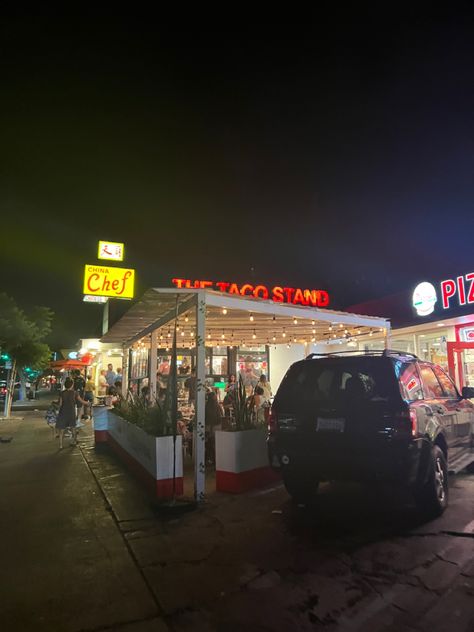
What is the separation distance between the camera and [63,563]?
12.9ft

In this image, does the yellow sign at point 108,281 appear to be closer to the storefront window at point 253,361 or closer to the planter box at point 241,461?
the storefront window at point 253,361

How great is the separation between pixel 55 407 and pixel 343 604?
1285 centimetres

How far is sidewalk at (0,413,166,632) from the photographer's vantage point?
3.03 m

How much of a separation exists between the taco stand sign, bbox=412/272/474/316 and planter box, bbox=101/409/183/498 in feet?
30.4

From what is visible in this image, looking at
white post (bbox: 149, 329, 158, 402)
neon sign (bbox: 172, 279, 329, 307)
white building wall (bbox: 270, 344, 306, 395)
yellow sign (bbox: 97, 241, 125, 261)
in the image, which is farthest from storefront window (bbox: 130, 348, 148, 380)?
yellow sign (bbox: 97, 241, 125, 261)

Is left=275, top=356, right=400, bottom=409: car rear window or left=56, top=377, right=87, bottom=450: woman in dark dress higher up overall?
left=275, top=356, right=400, bottom=409: car rear window

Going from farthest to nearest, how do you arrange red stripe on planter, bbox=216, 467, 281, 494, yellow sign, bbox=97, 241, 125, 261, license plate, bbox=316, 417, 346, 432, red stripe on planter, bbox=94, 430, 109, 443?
yellow sign, bbox=97, 241, 125, 261 → red stripe on planter, bbox=94, 430, 109, 443 → red stripe on planter, bbox=216, 467, 281, 494 → license plate, bbox=316, 417, 346, 432

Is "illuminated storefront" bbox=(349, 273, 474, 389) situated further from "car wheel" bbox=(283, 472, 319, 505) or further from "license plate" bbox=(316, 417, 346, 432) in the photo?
"license plate" bbox=(316, 417, 346, 432)

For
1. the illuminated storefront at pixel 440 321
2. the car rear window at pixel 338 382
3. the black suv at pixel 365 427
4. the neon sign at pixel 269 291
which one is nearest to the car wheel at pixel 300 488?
the black suv at pixel 365 427

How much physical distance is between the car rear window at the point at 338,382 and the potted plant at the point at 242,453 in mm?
1194

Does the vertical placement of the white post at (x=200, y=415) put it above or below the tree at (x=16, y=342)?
below

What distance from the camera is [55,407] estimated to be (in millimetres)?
13969

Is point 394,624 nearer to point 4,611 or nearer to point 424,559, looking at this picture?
point 424,559

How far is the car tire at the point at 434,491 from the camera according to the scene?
4652 millimetres
